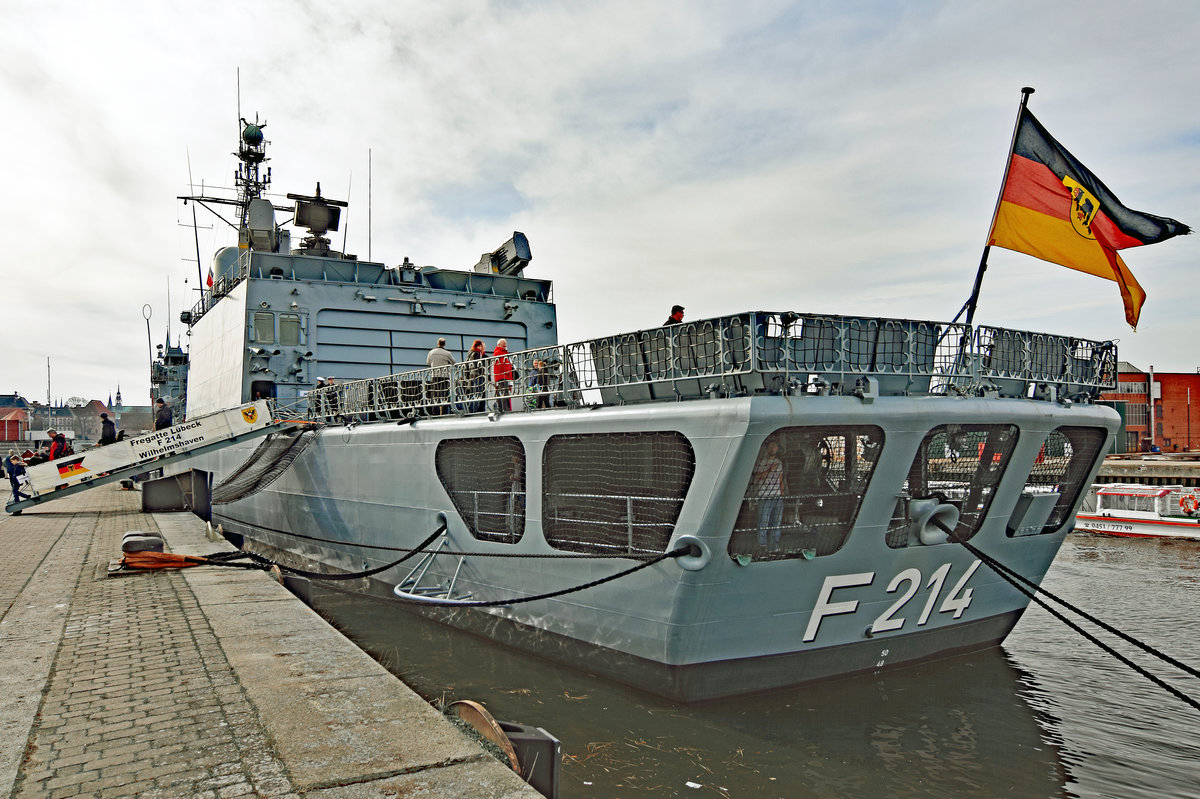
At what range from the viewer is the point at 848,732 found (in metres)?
6.53

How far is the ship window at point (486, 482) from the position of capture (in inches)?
329

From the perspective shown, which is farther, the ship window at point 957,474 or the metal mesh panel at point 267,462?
the metal mesh panel at point 267,462

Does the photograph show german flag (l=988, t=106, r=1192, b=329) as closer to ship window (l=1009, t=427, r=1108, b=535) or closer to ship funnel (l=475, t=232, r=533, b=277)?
ship window (l=1009, t=427, r=1108, b=535)

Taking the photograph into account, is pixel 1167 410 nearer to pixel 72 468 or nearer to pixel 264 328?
pixel 264 328

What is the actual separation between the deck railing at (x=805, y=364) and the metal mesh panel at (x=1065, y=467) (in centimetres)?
43

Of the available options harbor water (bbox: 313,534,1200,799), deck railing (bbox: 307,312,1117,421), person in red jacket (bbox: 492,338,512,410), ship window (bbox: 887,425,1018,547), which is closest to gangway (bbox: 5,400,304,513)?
harbor water (bbox: 313,534,1200,799)

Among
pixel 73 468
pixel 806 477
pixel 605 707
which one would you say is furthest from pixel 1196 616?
pixel 73 468

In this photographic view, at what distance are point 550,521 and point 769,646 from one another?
2.30 metres

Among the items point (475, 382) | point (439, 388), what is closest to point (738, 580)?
point (475, 382)

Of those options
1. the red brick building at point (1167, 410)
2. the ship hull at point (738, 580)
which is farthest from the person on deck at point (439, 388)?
the red brick building at point (1167, 410)

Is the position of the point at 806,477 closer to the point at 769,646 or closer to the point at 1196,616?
the point at 769,646

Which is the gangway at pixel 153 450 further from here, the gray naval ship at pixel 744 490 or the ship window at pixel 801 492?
the ship window at pixel 801 492

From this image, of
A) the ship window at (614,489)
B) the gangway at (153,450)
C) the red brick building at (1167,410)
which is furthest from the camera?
the red brick building at (1167,410)

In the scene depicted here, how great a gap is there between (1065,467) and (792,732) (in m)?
4.10
